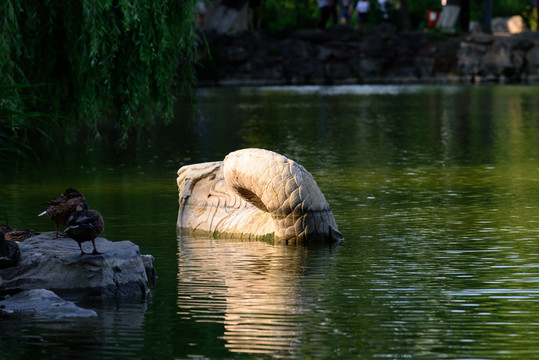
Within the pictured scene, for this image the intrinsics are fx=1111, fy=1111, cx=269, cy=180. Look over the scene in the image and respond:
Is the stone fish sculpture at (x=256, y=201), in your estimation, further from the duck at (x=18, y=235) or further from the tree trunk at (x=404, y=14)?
the tree trunk at (x=404, y=14)

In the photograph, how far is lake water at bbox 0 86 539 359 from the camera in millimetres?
8125

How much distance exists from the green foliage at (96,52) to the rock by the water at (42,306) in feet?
19.1

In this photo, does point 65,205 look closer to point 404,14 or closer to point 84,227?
point 84,227

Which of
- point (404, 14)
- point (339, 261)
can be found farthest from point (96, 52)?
point (404, 14)

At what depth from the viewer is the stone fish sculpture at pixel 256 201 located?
12.1m

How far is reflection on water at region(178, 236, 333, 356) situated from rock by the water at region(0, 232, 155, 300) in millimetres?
480

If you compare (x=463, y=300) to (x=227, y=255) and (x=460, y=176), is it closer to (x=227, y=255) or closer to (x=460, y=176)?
(x=227, y=255)

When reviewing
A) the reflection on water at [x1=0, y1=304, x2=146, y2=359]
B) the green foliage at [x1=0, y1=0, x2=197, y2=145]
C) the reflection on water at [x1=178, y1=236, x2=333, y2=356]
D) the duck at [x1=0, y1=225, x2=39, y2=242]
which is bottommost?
the reflection on water at [x1=178, y1=236, x2=333, y2=356]

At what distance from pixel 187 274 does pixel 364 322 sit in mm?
2575

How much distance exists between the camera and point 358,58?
61750 mm

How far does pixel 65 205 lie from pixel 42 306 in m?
1.97

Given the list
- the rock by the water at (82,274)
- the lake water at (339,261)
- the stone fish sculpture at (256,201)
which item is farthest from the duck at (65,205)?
the stone fish sculpture at (256,201)

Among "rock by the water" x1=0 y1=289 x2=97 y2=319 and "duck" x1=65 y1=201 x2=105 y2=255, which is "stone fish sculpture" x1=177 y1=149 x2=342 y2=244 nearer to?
"duck" x1=65 y1=201 x2=105 y2=255

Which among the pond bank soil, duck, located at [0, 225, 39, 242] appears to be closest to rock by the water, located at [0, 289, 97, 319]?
duck, located at [0, 225, 39, 242]
